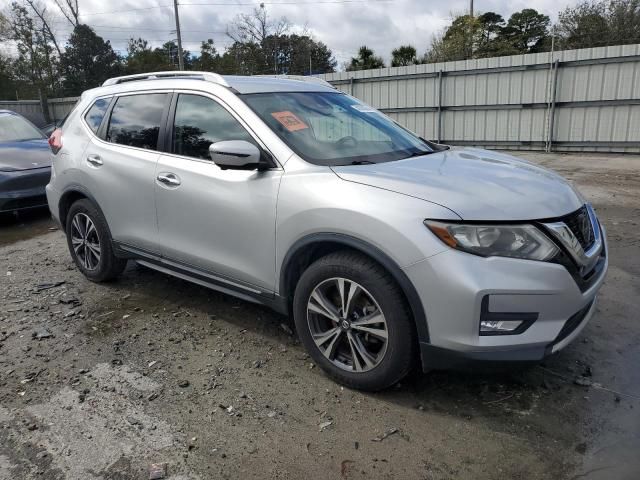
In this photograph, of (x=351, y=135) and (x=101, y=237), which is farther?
(x=101, y=237)

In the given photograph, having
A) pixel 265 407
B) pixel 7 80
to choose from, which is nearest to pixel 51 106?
pixel 7 80

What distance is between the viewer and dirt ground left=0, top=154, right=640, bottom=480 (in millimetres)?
2490

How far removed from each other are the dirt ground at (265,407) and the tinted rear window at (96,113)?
161cm

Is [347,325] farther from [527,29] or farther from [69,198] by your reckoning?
[527,29]

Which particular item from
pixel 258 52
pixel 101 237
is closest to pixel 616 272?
pixel 101 237

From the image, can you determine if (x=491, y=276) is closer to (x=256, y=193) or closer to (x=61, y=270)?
(x=256, y=193)

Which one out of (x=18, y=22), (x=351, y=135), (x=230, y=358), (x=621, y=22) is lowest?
(x=230, y=358)

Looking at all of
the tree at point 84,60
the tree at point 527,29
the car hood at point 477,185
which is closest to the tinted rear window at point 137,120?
the car hood at point 477,185

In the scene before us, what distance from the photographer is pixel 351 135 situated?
12.2 feet

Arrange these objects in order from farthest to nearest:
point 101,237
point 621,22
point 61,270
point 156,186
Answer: point 621,22, point 61,270, point 101,237, point 156,186

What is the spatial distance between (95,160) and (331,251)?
2535 millimetres

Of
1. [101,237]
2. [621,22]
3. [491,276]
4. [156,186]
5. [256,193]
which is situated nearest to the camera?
[491,276]

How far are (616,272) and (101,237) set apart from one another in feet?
15.2

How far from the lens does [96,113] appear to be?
471 centimetres
